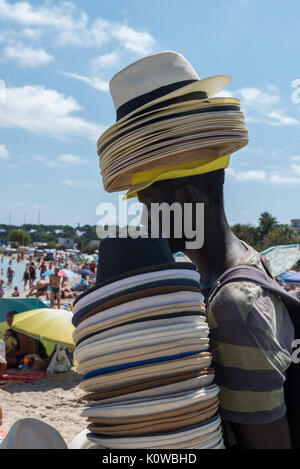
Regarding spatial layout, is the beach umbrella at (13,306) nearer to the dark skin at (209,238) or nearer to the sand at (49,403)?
the sand at (49,403)

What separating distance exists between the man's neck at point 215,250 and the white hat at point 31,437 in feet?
1.76

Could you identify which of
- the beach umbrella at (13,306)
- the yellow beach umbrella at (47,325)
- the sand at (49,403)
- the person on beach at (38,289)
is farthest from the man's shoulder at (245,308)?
the person on beach at (38,289)

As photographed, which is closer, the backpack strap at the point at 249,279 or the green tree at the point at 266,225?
the backpack strap at the point at 249,279

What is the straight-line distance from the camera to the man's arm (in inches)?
38.8

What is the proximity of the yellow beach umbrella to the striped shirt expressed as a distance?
7509 mm

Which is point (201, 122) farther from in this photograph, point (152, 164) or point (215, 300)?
point (215, 300)

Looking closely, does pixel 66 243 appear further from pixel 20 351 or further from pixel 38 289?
pixel 20 351

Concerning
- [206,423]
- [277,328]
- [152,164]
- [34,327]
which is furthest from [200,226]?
[34,327]

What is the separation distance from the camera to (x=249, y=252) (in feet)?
4.17

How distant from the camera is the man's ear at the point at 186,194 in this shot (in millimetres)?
1188

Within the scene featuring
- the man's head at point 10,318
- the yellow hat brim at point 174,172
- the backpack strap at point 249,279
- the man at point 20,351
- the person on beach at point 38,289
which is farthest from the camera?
the person on beach at point 38,289

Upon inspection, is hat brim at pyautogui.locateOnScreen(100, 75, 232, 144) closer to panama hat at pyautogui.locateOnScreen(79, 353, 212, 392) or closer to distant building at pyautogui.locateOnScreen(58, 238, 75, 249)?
panama hat at pyautogui.locateOnScreen(79, 353, 212, 392)

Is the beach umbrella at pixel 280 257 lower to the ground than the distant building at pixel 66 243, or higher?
lower

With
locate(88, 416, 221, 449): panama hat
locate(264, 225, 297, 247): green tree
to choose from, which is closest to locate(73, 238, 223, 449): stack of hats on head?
locate(88, 416, 221, 449): panama hat
